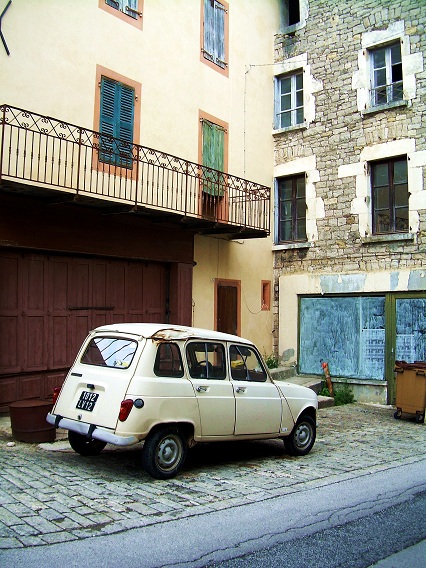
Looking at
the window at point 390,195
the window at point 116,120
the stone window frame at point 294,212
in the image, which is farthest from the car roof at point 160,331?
the stone window frame at point 294,212

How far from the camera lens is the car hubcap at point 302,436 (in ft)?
26.8

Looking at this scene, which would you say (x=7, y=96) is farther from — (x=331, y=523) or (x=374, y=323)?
(x=374, y=323)

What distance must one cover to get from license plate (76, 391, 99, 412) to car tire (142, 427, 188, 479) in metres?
0.76

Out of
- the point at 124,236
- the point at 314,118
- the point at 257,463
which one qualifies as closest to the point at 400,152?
the point at 314,118

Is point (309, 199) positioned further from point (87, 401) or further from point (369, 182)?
point (87, 401)

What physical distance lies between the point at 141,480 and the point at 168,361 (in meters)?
1.38

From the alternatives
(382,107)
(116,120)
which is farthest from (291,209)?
(116,120)

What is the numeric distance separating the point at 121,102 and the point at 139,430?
7766mm

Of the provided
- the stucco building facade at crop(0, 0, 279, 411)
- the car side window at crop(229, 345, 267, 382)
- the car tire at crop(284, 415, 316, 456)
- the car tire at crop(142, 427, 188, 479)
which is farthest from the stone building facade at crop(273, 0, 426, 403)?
the car tire at crop(142, 427, 188, 479)

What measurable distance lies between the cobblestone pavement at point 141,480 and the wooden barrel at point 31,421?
0.44 ft

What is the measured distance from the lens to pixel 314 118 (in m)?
15.3

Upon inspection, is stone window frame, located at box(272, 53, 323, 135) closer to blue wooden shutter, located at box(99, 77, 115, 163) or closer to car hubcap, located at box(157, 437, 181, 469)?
blue wooden shutter, located at box(99, 77, 115, 163)

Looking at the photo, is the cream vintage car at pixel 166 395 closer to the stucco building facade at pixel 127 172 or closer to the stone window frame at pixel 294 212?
the stucco building facade at pixel 127 172

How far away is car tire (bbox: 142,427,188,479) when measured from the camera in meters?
6.32
